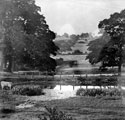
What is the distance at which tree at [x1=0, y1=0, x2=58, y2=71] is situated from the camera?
2552 cm

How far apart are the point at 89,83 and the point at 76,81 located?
1.03 m

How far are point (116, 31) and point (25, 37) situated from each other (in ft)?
23.6

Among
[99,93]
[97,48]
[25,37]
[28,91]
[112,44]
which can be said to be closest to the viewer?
[99,93]

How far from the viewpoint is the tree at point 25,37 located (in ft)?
83.7

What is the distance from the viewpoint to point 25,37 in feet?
84.9

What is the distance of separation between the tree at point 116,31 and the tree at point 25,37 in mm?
4770

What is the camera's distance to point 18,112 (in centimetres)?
1069

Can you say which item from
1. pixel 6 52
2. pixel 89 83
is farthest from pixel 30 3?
pixel 89 83

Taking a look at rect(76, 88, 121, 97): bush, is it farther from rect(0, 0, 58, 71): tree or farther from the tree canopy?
rect(0, 0, 58, 71): tree

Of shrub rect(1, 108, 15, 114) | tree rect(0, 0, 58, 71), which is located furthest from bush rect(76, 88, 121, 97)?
tree rect(0, 0, 58, 71)

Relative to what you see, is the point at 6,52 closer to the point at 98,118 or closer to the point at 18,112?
the point at 18,112

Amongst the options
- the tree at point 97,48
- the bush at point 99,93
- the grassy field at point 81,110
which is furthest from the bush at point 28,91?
the tree at point 97,48

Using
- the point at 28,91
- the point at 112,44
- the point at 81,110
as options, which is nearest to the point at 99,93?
the point at 28,91

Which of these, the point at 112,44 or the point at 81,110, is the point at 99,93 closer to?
the point at 81,110
